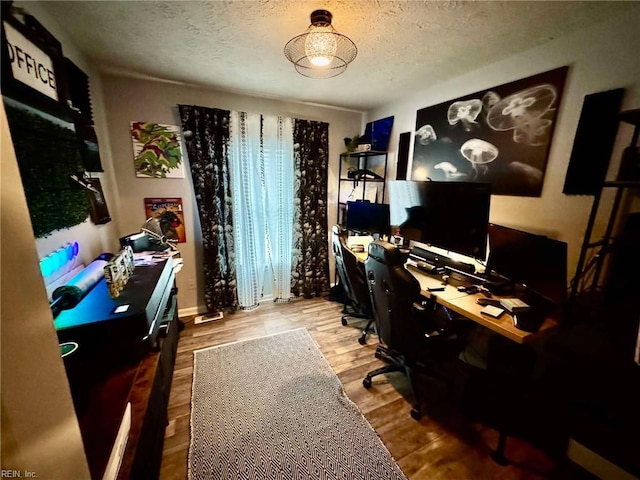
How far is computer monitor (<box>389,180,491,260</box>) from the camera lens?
1.78 meters

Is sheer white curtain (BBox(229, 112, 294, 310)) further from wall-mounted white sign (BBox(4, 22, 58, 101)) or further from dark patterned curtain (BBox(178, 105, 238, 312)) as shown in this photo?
wall-mounted white sign (BBox(4, 22, 58, 101))

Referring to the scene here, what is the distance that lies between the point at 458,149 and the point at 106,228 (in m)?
2.94

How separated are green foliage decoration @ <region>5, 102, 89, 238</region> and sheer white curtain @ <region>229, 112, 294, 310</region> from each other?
4.44 feet

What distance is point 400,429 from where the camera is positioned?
1.56 metres

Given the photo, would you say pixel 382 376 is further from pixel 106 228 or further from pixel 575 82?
pixel 106 228

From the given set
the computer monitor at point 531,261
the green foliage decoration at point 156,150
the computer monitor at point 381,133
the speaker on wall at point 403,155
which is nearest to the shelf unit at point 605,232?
the computer monitor at point 531,261

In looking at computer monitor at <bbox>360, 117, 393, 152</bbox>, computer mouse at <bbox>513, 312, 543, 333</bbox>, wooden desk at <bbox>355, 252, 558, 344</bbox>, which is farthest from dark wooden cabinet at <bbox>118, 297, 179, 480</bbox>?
computer monitor at <bbox>360, 117, 393, 152</bbox>

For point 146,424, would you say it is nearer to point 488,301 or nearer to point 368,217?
point 488,301

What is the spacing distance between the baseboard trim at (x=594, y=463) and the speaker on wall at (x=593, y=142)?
134cm

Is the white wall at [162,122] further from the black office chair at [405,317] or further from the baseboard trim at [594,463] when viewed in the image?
the baseboard trim at [594,463]

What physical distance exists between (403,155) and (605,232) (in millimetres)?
1699

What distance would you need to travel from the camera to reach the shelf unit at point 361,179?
3.03 metres

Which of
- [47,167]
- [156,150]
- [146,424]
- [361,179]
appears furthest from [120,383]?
[361,179]

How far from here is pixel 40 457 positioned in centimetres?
36
